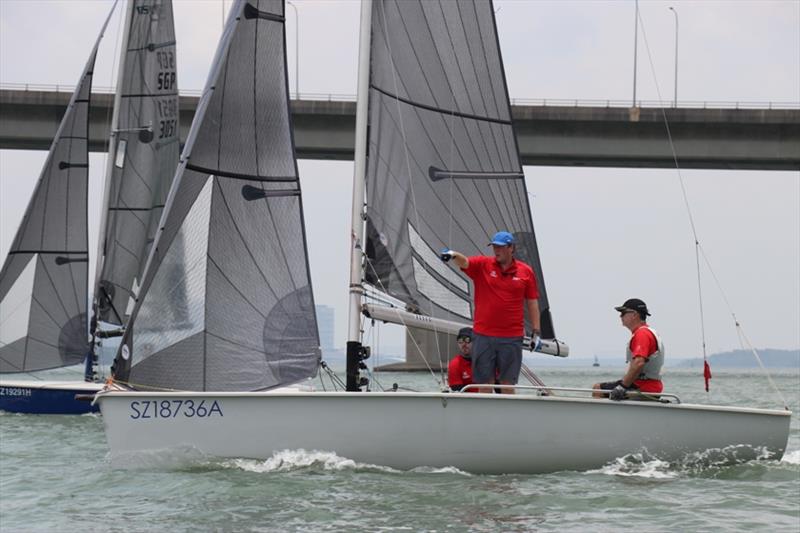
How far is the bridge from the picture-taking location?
145 feet

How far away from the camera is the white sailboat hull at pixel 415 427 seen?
11.1 m

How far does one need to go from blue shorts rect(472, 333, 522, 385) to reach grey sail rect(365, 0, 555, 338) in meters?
1.43

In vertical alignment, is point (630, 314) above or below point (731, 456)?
above

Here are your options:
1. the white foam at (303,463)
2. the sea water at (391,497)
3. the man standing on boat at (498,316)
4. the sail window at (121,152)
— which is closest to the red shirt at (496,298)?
the man standing on boat at (498,316)

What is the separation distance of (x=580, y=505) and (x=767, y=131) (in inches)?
1431

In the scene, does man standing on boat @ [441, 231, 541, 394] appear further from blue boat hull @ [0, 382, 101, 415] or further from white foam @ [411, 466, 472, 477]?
blue boat hull @ [0, 382, 101, 415]

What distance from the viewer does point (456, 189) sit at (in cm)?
1381

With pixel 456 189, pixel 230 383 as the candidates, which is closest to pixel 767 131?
pixel 456 189

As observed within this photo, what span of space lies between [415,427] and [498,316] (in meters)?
1.30

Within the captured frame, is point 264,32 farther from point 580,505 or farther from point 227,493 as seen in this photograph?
point 580,505

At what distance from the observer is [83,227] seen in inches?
949

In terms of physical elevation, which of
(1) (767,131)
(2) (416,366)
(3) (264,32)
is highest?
(1) (767,131)

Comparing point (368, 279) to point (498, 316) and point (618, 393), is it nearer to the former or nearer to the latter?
point (498, 316)

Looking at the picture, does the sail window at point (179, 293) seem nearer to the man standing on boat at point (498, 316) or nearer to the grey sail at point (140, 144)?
the man standing on boat at point (498, 316)
